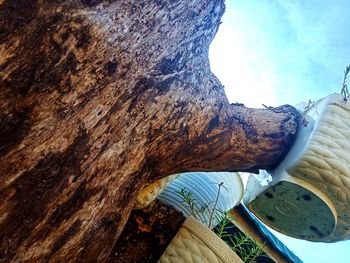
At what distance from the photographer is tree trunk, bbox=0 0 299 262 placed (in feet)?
2.18

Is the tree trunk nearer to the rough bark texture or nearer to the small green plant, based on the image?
the rough bark texture

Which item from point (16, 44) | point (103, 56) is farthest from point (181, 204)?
point (16, 44)

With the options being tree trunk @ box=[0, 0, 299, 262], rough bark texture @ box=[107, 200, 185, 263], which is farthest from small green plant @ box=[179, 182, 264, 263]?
tree trunk @ box=[0, 0, 299, 262]

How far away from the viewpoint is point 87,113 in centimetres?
74

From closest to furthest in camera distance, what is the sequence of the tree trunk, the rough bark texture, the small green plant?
the tree trunk → the rough bark texture → the small green plant

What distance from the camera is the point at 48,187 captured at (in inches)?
27.0

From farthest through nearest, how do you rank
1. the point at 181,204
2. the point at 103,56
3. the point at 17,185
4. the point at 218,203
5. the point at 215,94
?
the point at 218,203 < the point at 181,204 < the point at 215,94 < the point at 103,56 < the point at 17,185

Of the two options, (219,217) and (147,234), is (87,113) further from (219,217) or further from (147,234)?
(219,217)

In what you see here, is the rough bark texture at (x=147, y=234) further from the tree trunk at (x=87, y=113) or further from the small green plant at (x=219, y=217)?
the tree trunk at (x=87, y=113)

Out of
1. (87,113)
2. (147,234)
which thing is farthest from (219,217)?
(87,113)

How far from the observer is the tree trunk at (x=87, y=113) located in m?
0.66

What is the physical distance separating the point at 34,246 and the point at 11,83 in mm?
294

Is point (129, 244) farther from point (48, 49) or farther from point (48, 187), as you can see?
point (48, 49)

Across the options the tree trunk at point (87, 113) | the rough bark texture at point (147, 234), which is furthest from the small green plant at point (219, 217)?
the tree trunk at point (87, 113)
